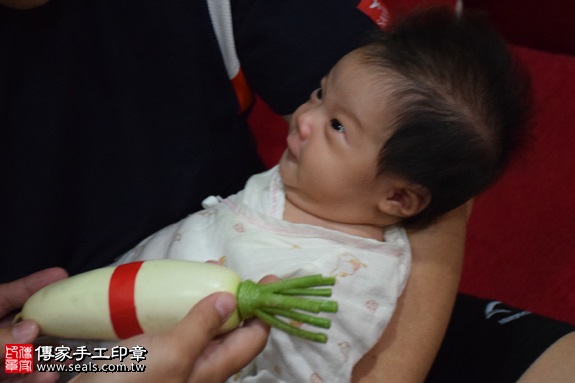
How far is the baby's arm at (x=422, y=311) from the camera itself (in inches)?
33.1

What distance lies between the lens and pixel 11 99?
75 centimetres

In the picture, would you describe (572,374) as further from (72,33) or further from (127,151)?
(72,33)

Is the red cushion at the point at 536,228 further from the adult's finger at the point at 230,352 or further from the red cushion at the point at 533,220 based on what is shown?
the adult's finger at the point at 230,352

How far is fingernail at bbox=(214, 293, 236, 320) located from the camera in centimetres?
57

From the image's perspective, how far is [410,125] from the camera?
0.82 m

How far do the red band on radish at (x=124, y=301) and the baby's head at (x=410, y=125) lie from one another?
0.37 metres

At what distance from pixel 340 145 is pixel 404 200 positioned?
0.14m

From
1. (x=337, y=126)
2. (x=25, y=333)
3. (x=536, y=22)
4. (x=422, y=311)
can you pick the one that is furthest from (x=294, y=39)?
(x=536, y=22)

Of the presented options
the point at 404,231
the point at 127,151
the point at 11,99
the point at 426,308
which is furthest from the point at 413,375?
the point at 11,99

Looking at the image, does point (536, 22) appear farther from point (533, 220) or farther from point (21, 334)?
point (21, 334)

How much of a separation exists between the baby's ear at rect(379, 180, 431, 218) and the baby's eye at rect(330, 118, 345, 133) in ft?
0.39

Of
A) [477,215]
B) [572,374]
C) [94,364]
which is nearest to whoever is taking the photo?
[94,364]

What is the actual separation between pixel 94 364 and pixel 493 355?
0.66m

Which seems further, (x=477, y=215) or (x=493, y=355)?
(x=477, y=215)
